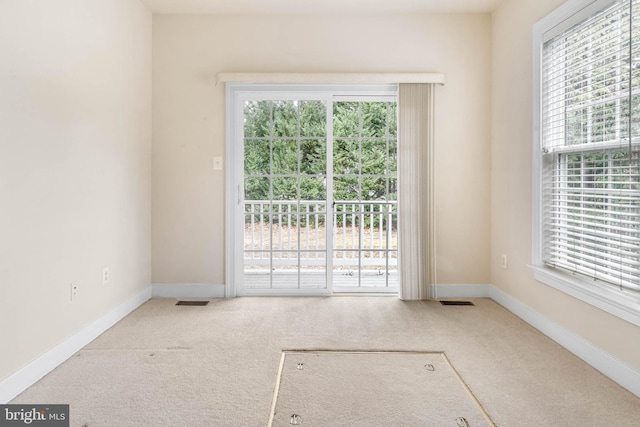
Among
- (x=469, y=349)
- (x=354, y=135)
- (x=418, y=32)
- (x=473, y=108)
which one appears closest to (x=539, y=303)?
(x=469, y=349)

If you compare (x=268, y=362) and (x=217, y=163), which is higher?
(x=217, y=163)

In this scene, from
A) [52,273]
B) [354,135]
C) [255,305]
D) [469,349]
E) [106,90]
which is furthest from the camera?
[354,135]

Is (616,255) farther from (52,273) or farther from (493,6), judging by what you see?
(52,273)

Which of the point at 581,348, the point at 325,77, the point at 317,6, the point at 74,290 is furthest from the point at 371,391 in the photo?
the point at 317,6

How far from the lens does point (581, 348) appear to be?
222 centimetres

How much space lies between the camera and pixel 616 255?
6.60 feet

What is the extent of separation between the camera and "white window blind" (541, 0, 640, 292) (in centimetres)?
191

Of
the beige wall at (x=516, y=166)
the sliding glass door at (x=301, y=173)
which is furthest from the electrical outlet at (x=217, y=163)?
the beige wall at (x=516, y=166)

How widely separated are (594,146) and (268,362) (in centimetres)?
229

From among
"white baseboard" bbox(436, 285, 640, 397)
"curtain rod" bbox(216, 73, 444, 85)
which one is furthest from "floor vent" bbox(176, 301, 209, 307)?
"white baseboard" bbox(436, 285, 640, 397)

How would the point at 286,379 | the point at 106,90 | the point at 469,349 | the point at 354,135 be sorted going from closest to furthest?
the point at 286,379 → the point at 469,349 → the point at 106,90 → the point at 354,135

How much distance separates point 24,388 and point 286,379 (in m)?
1.30

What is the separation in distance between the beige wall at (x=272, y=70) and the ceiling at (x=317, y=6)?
73 mm

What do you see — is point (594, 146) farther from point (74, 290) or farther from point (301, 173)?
point (74, 290)
